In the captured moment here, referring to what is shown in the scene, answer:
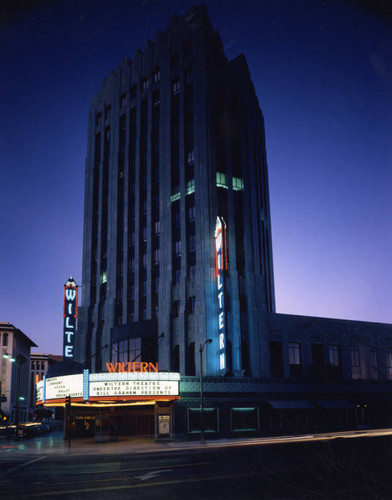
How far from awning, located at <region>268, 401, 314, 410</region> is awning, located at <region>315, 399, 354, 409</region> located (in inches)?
54.2

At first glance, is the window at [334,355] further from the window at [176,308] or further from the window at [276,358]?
the window at [176,308]

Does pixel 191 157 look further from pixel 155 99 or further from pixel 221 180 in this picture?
pixel 155 99

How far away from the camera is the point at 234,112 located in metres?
63.1

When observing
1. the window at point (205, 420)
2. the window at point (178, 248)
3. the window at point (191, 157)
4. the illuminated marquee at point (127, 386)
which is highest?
the window at point (191, 157)

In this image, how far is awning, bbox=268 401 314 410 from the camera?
47.6 m

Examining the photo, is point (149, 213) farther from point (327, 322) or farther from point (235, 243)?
point (327, 322)

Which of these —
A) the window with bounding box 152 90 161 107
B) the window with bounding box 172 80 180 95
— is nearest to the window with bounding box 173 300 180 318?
the window with bounding box 172 80 180 95

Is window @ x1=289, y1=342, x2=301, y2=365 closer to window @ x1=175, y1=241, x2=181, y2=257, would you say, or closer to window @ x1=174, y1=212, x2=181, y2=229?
window @ x1=175, y1=241, x2=181, y2=257

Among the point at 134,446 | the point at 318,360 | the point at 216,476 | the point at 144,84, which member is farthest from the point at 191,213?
the point at 216,476

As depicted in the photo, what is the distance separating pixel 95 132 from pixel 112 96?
22.1ft

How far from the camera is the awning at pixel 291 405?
47.6 m

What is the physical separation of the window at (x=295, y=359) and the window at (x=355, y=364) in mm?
8133

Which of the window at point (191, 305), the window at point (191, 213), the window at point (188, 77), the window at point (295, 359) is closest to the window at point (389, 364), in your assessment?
the window at point (295, 359)

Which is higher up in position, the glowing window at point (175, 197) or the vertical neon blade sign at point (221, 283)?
the glowing window at point (175, 197)
